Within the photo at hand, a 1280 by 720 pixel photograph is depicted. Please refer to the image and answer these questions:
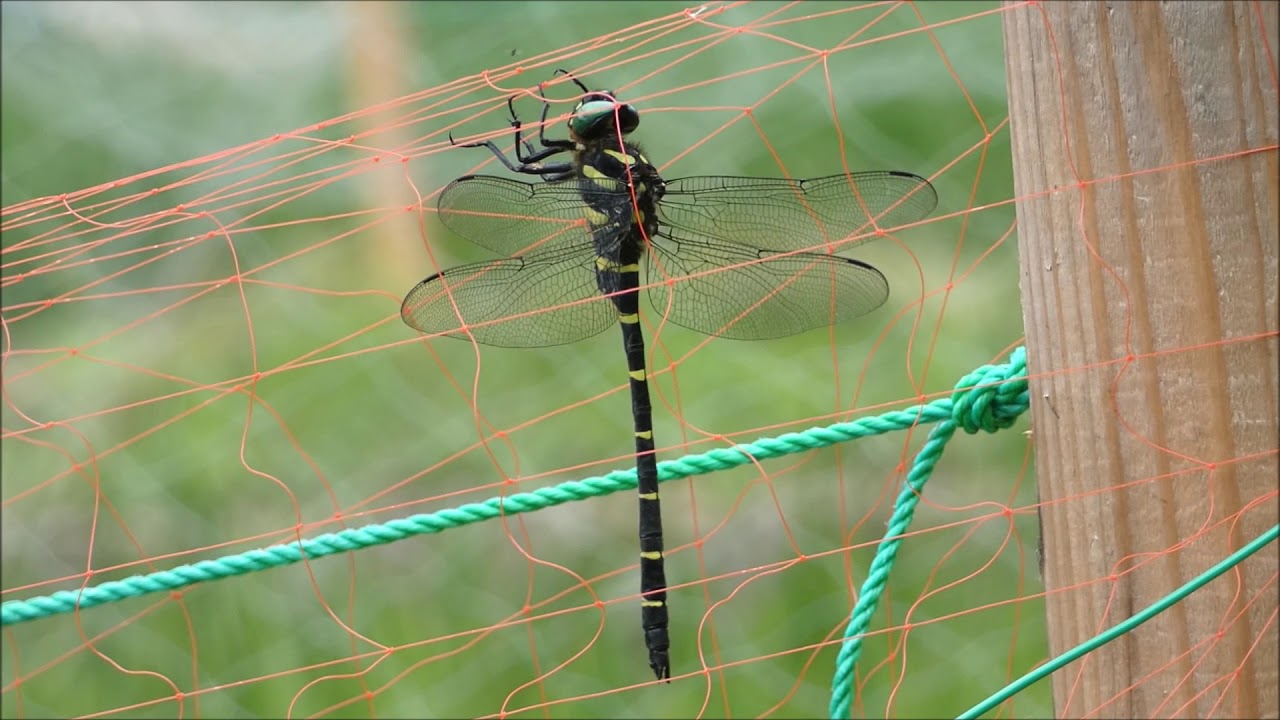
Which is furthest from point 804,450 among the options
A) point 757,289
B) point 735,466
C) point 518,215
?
point 518,215

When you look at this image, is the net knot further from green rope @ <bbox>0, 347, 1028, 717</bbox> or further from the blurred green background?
the blurred green background

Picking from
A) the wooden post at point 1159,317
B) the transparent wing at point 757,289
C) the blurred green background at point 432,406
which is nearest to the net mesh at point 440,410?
the blurred green background at point 432,406

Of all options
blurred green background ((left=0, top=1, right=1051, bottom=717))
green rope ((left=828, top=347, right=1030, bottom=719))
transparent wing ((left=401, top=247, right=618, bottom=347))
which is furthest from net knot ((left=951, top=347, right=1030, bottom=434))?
blurred green background ((left=0, top=1, right=1051, bottom=717))

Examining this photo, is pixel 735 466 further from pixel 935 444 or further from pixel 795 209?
pixel 795 209

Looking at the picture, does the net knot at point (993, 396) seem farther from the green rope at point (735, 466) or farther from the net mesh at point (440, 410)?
the net mesh at point (440, 410)

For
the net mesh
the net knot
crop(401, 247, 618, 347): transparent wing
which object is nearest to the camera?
the net knot

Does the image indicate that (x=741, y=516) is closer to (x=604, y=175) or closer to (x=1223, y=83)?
(x=604, y=175)

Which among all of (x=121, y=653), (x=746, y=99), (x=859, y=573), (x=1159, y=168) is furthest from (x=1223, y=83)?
(x=121, y=653)
